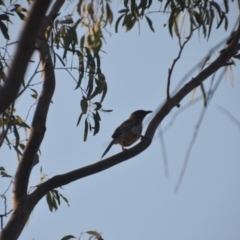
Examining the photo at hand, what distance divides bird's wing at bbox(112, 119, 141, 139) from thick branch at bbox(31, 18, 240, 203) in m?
2.40

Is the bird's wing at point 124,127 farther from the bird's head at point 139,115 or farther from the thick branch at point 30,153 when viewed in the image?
the thick branch at point 30,153

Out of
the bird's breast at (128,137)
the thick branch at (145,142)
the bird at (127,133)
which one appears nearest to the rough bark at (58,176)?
the thick branch at (145,142)

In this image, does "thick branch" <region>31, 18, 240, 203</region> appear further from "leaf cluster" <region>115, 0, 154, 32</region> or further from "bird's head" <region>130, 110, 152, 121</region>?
"bird's head" <region>130, 110, 152, 121</region>

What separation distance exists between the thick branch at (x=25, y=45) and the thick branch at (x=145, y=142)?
84.9 inches

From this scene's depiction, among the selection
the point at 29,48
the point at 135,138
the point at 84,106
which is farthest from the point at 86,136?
the point at 29,48

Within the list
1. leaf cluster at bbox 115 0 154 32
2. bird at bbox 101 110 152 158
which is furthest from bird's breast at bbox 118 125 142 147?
leaf cluster at bbox 115 0 154 32

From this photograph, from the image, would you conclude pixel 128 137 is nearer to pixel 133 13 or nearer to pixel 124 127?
pixel 124 127

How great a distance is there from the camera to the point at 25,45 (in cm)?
224

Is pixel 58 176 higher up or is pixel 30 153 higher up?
pixel 30 153

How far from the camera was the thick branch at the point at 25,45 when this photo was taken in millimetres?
2191

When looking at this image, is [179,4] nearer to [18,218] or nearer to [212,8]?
[212,8]

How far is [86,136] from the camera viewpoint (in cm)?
521

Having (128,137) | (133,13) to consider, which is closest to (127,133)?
(128,137)

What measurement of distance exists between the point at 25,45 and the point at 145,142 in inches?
94.3
